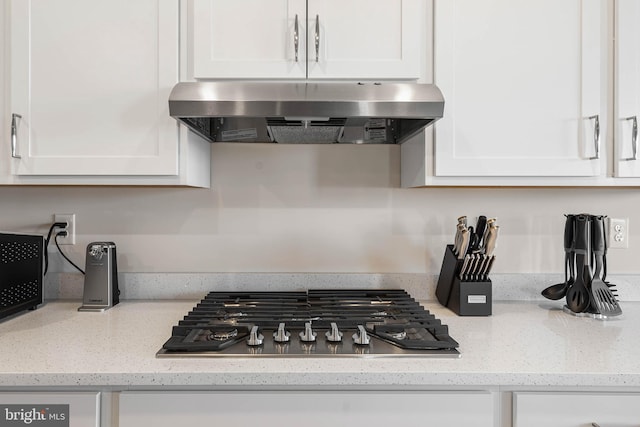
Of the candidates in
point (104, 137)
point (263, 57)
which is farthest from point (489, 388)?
point (104, 137)

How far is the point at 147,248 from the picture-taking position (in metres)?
1.68

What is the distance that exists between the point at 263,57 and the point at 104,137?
1.74 feet

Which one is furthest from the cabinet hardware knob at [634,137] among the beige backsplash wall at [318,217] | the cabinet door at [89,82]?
Answer: the cabinet door at [89,82]

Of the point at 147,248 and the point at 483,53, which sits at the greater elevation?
the point at 483,53

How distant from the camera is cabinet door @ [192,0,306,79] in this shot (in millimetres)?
1332

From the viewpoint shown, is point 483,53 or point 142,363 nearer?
point 142,363

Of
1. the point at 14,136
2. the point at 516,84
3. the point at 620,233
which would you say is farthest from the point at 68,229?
the point at 620,233

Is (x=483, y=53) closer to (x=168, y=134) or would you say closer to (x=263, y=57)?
(x=263, y=57)

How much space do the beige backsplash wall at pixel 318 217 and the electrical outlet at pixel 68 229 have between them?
0.03m

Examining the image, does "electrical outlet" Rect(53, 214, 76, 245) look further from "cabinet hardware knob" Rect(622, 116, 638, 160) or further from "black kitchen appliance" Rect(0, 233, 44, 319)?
"cabinet hardware knob" Rect(622, 116, 638, 160)

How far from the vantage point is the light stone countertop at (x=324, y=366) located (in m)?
0.95

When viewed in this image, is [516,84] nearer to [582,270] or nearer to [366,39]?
[366,39]

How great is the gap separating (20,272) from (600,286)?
72.9 inches

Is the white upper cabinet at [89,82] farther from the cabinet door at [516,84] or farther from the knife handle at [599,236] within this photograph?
the knife handle at [599,236]
